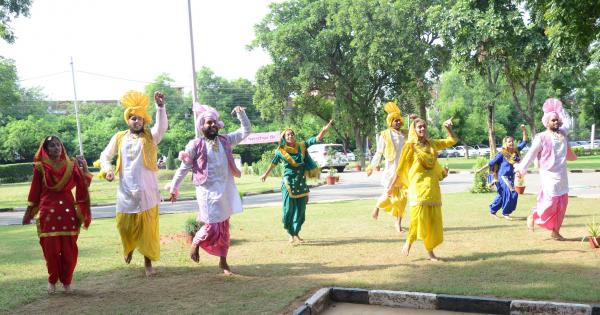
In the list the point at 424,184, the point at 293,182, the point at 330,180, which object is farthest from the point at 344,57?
the point at 424,184

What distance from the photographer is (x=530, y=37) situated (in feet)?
58.4

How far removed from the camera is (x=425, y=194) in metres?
7.09

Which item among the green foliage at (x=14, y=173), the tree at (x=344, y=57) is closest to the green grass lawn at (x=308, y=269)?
the tree at (x=344, y=57)

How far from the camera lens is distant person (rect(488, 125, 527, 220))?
1056 centimetres

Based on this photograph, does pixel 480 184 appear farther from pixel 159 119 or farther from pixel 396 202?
pixel 159 119

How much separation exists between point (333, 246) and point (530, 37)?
43.1 ft

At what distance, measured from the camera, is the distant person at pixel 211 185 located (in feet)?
21.8

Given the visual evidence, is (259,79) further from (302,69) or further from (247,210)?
(247,210)

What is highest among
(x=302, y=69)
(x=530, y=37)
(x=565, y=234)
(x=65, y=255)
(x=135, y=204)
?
(x=302, y=69)

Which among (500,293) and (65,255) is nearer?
(500,293)

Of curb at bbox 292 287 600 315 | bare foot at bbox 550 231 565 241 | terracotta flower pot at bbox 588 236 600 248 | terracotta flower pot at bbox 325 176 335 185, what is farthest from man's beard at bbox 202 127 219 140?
terracotta flower pot at bbox 325 176 335 185

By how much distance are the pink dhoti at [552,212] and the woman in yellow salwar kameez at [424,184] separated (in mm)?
2047

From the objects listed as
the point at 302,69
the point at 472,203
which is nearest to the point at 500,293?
the point at 472,203

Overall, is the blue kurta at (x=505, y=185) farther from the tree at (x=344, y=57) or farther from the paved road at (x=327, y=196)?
the tree at (x=344, y=57)
